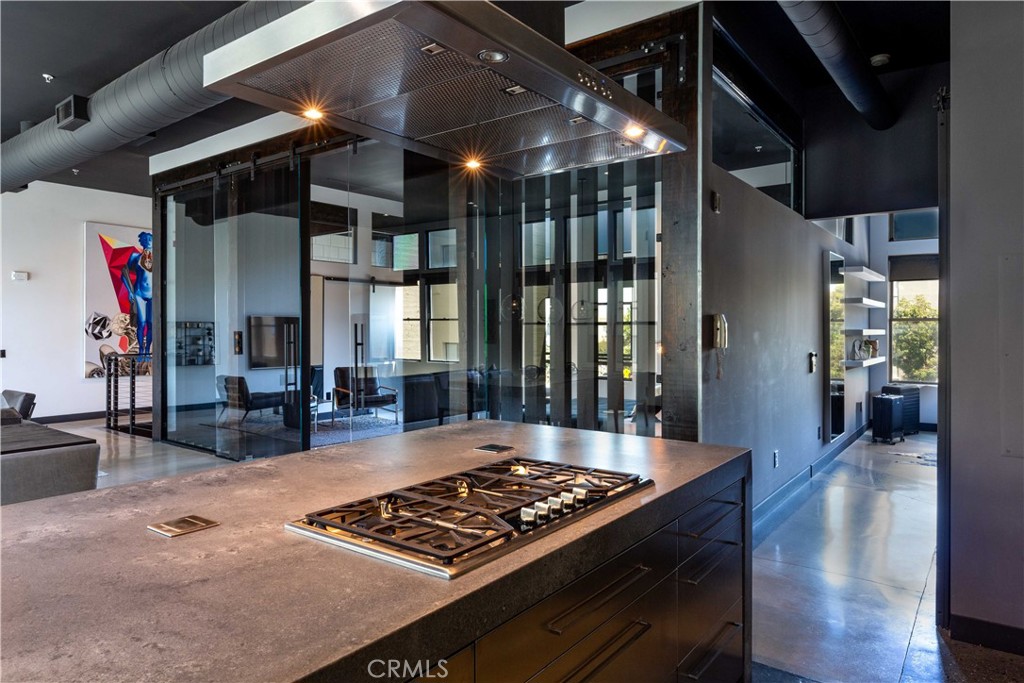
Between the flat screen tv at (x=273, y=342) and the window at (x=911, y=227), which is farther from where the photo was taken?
the window at (x=911, y=227)

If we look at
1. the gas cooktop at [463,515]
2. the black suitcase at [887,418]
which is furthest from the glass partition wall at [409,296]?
the black suitcase at [887,418]

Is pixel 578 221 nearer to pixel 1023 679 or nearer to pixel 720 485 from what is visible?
pixel 720 485

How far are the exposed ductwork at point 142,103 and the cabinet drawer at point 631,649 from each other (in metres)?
3.12

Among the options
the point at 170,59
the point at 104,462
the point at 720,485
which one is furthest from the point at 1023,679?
the point at 104,462

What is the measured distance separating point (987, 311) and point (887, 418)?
5.75m

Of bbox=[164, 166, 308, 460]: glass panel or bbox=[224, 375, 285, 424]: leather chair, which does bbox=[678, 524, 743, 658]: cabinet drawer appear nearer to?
bbox=[164, 166, 308, 460]: glass panel

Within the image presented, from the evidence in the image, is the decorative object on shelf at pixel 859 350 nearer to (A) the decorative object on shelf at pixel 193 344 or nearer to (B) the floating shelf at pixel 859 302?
(B) the floating shelf at pixel 859 302

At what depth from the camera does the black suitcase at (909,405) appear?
8.23 meters

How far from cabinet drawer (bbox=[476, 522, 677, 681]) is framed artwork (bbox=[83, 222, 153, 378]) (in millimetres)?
9027

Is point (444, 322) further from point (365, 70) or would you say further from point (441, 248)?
point (365, 70)

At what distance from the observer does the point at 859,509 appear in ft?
15.8

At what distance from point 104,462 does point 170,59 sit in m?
4.07

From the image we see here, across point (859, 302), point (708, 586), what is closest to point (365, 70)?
point (708, 586)

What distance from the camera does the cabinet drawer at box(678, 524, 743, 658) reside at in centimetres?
177
